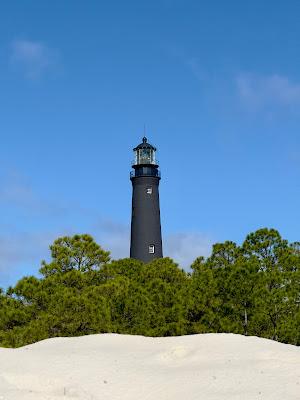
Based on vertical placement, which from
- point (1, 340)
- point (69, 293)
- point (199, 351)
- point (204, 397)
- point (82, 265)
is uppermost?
point (82, 265)

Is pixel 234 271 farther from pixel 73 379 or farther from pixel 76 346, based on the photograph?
pixel 73 379

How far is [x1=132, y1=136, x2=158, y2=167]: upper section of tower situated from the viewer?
6733 cm

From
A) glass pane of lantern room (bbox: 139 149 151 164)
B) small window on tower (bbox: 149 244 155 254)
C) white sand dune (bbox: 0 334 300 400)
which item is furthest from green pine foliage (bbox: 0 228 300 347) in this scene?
glass pane of lantern room (bbox: 139 149 151 164)

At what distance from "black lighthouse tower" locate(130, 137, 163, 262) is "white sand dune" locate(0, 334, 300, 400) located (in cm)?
3388

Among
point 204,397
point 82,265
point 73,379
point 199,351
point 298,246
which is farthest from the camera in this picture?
point 298,246

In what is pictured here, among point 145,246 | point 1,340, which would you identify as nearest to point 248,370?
point 1,340

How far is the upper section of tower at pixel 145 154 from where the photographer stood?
221ft

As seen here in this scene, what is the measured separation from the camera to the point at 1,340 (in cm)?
3809

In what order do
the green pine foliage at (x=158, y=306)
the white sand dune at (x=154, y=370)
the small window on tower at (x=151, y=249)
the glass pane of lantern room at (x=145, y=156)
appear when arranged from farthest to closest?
the glass pane of lantern room at (x=145, y=156), the small window on tower at (x=151, y=249), the green pine foliage at (x=158, y=306), the white sand dune at (x=154, y=370)

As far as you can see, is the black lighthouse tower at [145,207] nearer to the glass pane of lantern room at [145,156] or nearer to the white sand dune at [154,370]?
the glass pane of lantern room at [145,156]

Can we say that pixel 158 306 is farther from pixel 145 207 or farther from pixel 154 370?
pixel 145 207

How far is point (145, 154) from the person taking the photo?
222ft

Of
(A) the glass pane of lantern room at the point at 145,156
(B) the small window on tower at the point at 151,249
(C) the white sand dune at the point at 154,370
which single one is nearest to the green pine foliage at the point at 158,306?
(C) the white sand dune at the point at 154,370

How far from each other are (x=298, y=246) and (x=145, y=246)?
19479 millimetres
